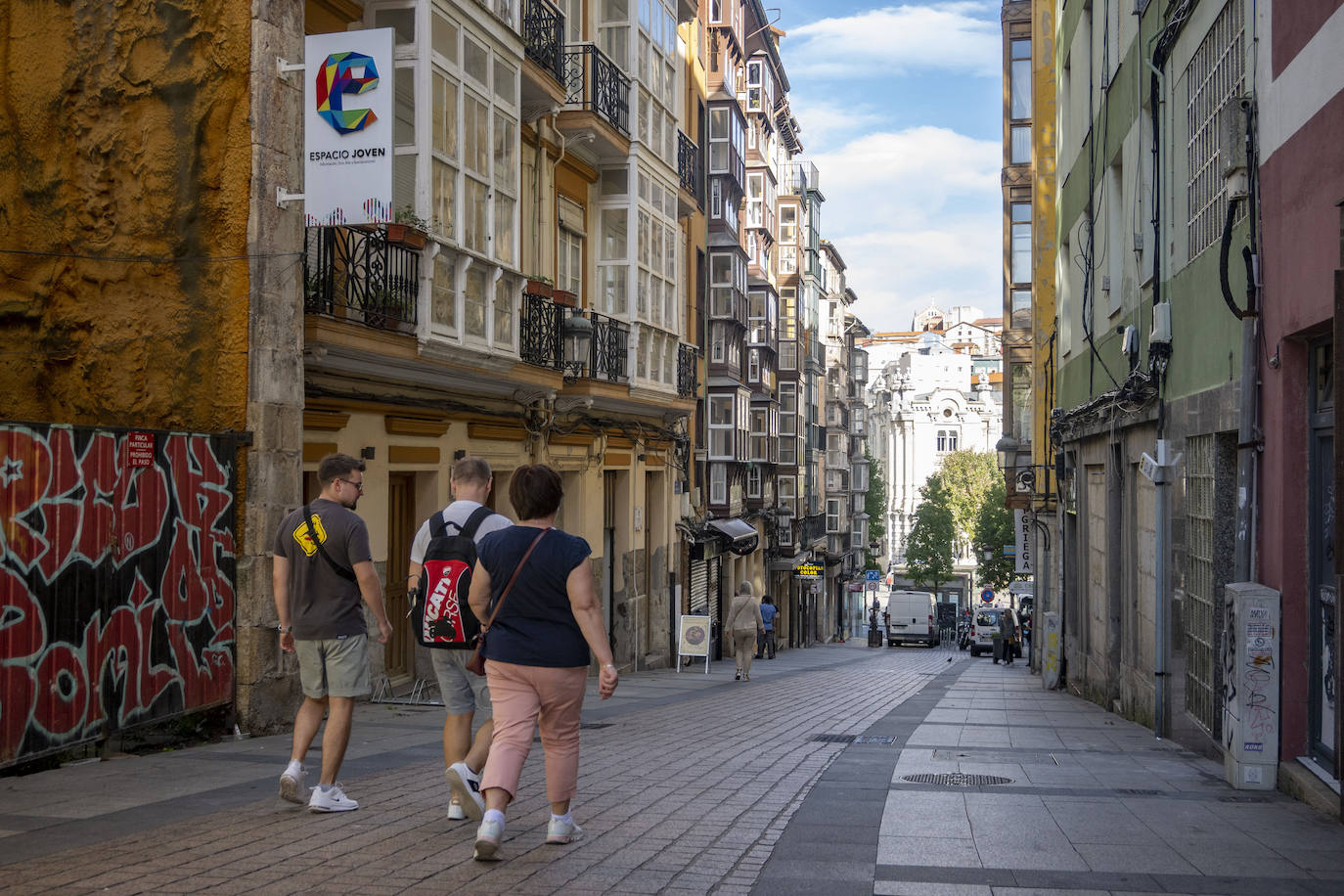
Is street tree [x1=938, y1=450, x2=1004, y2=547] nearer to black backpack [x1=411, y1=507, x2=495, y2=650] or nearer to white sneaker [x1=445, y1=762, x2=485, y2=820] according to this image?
black backpack [x1=411, y1=507, x2=495, y2=650]

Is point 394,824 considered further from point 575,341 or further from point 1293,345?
point 575,341

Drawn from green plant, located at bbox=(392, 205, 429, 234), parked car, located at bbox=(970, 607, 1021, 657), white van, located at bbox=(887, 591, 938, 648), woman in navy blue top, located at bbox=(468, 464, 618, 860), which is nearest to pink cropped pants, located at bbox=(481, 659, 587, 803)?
woman in navy blue top, located at bbox=(468, 464, 618, 860)

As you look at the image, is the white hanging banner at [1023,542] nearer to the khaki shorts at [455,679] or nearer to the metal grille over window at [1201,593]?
the metal grille over window at [1201,593]

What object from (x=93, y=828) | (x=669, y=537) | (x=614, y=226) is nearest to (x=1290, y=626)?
(x=93, y=828)

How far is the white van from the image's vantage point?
60656 mm

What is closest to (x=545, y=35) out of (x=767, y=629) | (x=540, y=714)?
(x=540, y=714)

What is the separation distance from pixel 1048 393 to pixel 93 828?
76.4 feet

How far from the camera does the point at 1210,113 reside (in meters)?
11.3

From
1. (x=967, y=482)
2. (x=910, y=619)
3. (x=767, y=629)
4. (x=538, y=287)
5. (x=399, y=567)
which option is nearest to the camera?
(x=399, y=567)

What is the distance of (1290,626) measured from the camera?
8336mm

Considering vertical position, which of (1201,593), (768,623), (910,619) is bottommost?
(910,619)

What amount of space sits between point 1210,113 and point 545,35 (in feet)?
30.1

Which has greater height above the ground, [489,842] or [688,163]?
[688,163]

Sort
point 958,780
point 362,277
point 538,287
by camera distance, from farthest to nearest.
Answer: point 538,287
point 362,277
point 958,780
